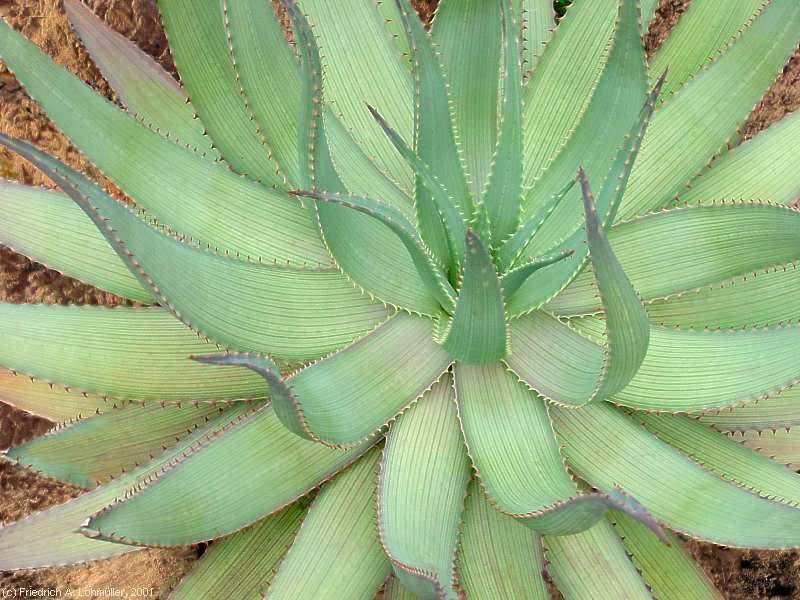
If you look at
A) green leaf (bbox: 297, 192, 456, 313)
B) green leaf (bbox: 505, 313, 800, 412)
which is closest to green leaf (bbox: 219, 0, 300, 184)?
green leaf (bbox: 297, 192, 456, 313)

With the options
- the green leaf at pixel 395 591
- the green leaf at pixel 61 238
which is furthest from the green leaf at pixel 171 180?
the green leaf at pixel 395 591

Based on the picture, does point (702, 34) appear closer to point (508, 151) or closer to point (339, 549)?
point (508, 151)

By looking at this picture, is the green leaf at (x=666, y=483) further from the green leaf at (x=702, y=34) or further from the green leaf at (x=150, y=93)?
the green leaf at (x=150, y=93)

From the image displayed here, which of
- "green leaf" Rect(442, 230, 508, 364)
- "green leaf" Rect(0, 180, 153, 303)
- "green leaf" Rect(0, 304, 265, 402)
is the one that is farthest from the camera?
"green leaf" Rect(0, 180, 153, 303)

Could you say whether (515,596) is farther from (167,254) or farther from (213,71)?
(213,71)

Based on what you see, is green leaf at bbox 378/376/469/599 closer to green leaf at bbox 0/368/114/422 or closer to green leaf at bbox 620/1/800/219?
green leaf at bbox 620/1/800/219
